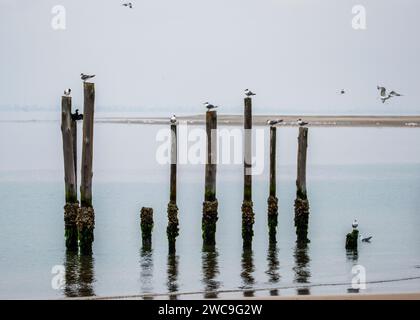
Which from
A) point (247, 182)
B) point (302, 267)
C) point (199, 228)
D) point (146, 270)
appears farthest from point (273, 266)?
point (199, 228)


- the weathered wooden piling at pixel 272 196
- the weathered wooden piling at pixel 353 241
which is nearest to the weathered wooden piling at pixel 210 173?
the weathered wooden piling at pixel 272 196

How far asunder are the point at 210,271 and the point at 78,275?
82.8 inches

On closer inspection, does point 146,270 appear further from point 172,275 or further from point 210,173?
point 210,173

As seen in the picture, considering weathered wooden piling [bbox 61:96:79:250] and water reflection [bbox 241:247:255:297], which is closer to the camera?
water reflection [bbox 241:247:255:297]

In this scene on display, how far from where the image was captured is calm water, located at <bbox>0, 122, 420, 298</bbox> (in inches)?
617

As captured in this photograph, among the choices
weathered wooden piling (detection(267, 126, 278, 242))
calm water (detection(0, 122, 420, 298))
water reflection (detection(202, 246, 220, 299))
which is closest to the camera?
water reflection (detection(202, 246, 220, 299))

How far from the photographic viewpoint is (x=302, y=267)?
659 inches

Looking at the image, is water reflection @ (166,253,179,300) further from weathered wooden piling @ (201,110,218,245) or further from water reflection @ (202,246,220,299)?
weathered wooden piling @ (201,110,218,245)

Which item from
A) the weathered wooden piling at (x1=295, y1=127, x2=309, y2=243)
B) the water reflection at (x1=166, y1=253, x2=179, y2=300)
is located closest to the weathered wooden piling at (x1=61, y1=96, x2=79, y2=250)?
the water reflection at (x1=166, y1=253, x2=179, y2=300)

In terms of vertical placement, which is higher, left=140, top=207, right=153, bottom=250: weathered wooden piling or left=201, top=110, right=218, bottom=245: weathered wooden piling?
left=201, top=110, right=218, bottom=245: weathered wooden piling

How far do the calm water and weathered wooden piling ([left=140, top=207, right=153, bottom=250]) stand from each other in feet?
0.87
